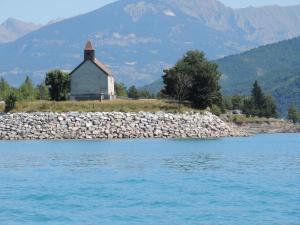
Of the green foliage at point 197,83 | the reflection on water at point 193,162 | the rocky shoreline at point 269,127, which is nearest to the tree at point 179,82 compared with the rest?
the green foliage at point 197,83

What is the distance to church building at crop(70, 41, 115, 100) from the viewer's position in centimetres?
10450

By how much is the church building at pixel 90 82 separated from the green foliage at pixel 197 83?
9.58 m

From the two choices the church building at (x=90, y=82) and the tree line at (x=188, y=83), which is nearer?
the tree line at (x=188, y=83)

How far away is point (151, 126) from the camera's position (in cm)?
9044

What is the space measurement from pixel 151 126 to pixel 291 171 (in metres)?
47.5

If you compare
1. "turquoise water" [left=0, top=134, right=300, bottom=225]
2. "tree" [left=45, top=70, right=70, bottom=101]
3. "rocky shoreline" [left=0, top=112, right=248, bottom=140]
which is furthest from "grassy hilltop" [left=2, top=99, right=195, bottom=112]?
"turquoise water" [left=0, top=134, right=300, bottom=225]

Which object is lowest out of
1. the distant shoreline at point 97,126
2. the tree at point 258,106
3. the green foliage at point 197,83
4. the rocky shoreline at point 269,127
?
the rocky shoreline at point 269,127

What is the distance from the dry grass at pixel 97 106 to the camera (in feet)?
302

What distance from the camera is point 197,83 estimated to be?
338 feet

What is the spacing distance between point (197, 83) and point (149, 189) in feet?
226

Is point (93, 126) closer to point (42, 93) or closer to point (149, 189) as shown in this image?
point (149, 189)

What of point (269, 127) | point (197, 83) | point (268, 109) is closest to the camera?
point (197, 83)

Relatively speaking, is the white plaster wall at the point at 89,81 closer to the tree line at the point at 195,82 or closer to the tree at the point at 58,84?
the tree at the point at 58,84

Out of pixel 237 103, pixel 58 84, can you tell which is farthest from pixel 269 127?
pixel 58 84
